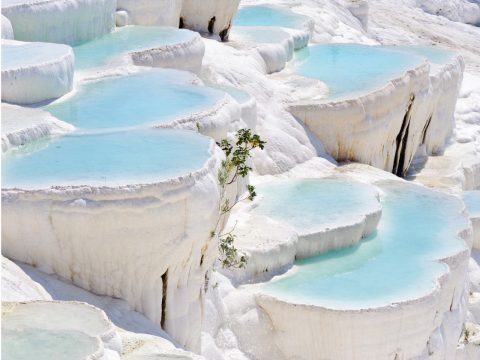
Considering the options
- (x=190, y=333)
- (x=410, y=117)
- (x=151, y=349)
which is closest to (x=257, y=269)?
(x=190, y=333)

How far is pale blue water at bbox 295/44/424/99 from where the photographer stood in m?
15.4

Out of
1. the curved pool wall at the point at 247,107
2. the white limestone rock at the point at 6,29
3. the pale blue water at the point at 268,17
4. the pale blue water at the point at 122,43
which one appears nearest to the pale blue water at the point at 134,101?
the pale blue water at the point at 122,43

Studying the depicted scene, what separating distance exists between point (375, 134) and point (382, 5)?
12.1 m

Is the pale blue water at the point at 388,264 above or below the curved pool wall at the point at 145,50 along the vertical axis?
below

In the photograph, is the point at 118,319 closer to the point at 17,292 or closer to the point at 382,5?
the point at 17,292

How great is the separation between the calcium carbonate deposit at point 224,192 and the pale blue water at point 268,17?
14.5 inches

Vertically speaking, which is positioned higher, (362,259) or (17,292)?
(17,292)

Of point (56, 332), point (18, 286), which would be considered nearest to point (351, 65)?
point (18, 286)

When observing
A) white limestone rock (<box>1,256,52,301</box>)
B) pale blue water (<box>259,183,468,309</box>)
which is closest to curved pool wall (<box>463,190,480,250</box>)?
pale blue water (<box>259,183,468,309</box>)

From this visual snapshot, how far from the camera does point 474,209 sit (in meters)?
14.5

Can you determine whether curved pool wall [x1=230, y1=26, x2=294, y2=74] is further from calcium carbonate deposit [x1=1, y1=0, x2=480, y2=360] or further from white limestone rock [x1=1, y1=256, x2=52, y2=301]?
white limestone rock [x1=1, y1=256, x2=52, y2=301]

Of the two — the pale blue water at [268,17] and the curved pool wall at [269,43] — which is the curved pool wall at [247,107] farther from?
the pale blue water at [268,17]

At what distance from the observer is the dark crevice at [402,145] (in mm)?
15812

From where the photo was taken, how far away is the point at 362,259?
38.6ft
